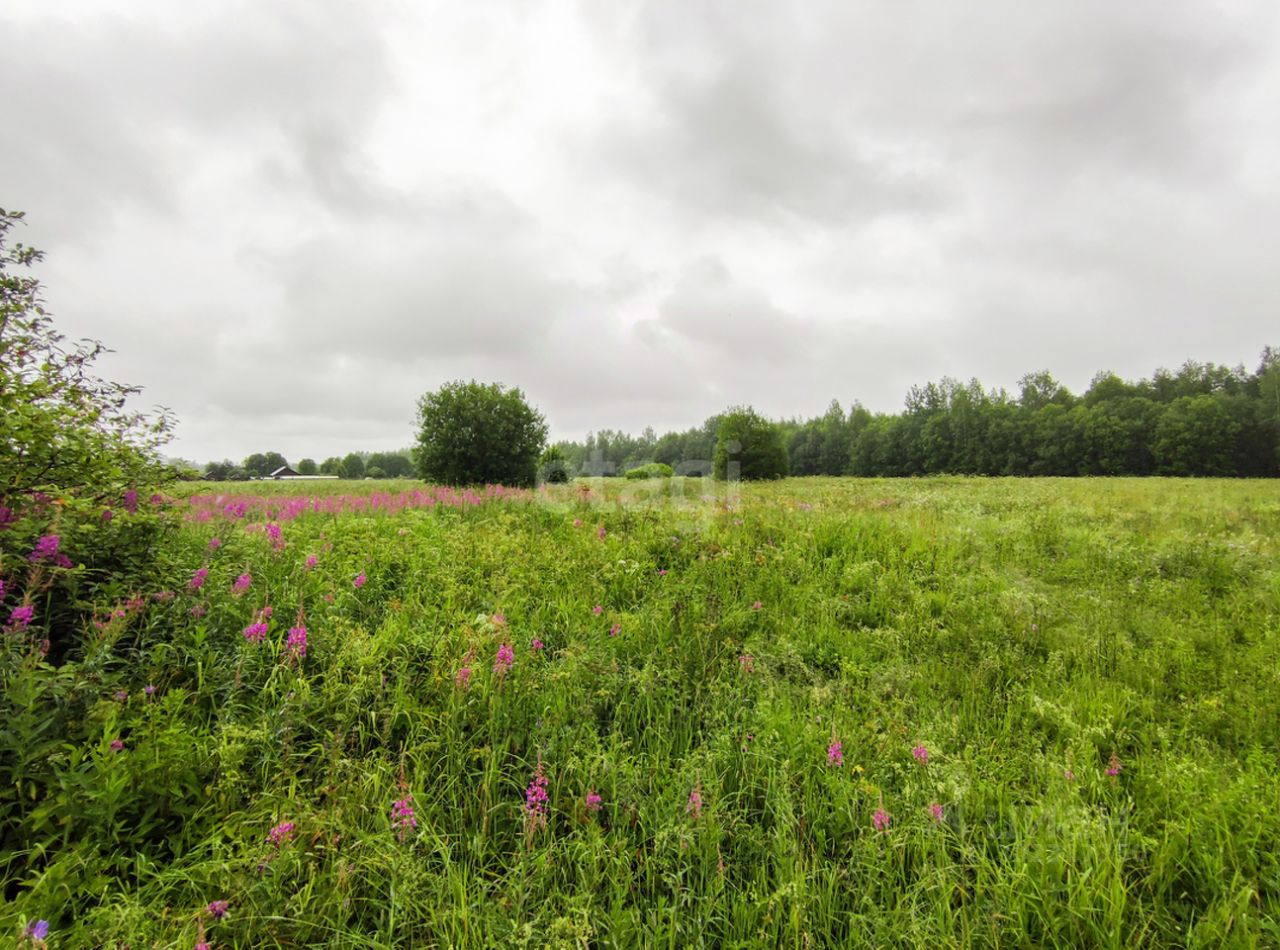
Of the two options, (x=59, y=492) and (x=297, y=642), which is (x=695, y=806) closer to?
(x=297, y=642)

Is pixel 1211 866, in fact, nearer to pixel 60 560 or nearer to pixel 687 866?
pixel 687 866

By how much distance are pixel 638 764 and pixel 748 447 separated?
30.6 meters

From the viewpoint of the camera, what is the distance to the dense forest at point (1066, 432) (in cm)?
4134

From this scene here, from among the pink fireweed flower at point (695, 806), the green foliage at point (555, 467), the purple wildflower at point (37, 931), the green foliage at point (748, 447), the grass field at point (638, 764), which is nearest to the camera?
the purple wildflower at point (37, 931)

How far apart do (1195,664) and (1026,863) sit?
3.06 metres

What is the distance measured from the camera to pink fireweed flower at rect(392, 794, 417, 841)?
6.68 feet

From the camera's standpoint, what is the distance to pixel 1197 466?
4156 centimetres

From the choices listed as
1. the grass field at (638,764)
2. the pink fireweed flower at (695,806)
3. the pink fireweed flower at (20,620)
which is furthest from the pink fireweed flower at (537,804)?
the pink fireweed flower at (20,620)

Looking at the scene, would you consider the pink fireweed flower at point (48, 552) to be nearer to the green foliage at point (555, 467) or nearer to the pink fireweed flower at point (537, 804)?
the pink fireweed flower at point (537, 804)

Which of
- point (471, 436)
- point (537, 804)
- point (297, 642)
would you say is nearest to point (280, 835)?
point (537, 804)

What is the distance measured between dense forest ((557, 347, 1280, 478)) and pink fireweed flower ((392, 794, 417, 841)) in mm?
19957

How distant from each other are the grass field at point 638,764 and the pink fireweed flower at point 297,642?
0.08ft

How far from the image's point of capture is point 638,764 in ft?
8.61

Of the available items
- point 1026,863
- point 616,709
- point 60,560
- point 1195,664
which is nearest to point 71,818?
point 60,560
